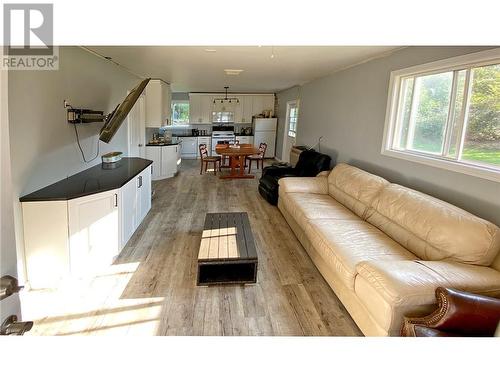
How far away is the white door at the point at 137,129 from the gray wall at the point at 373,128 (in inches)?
145

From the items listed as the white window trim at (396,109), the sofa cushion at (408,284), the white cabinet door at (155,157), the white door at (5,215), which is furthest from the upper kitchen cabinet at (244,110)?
the white door at (5,215)

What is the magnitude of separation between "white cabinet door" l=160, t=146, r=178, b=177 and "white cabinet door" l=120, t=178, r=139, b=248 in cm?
334

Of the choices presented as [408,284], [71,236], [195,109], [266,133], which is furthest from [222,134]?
[408,284]

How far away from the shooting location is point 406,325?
1.64 m

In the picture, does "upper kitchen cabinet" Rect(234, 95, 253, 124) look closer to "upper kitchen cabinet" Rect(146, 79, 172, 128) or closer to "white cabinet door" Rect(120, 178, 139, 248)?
"upper kitchen cabinet" Rect(146, 79, 172, 128)

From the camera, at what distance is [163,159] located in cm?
704

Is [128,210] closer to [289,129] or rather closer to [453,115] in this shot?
[453,115]
